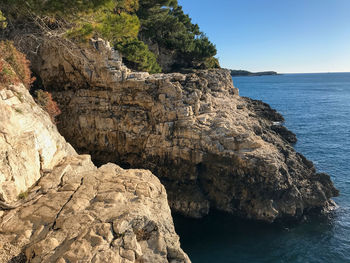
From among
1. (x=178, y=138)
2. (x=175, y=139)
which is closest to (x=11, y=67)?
(x=175, y=139)

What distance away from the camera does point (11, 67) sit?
1232 centimetres

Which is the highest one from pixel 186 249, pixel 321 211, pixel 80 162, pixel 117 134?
pixel 80 162

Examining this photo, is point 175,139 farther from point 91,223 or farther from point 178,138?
point 91,223

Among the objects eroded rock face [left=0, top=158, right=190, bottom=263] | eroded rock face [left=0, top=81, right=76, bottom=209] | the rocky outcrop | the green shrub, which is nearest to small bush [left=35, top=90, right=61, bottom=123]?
eroded rock face [left=0, top=81, right=76, bottom=209]

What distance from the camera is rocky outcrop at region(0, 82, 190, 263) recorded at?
7004 mm

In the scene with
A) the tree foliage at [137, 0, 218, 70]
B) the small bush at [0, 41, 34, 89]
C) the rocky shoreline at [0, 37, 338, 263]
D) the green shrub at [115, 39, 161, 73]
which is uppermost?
the tree foliage at [137, 0, 218, 70]

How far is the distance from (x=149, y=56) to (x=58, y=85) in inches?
418

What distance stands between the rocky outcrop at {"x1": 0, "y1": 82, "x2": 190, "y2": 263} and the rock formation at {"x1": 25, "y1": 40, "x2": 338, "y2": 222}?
34.1ft

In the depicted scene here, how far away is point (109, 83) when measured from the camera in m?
21.5

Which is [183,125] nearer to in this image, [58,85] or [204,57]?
[58,85]

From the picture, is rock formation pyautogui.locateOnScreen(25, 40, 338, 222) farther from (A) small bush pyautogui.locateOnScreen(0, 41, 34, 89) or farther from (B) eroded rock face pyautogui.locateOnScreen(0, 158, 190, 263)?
(B) eroded rock face pyautogui.locateOnScreen(0, 158, 190, 263)

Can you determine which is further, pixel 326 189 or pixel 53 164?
pixel 326 189

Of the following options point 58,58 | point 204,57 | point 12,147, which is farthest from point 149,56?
point 12,147

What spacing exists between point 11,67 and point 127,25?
8.65 m
